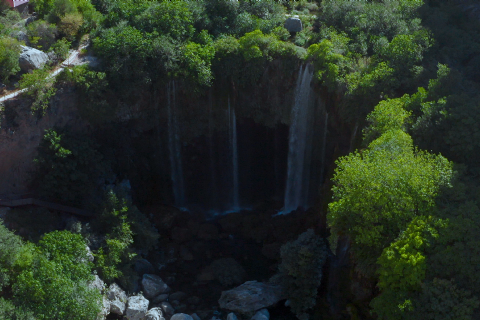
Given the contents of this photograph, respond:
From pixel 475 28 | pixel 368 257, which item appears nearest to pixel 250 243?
pixel 368 257

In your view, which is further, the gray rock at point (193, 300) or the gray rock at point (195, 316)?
the gray rock at point (193, 300)

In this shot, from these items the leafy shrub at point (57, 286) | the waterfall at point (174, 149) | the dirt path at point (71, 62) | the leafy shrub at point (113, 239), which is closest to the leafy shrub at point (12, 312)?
the leafy shrub at point (57, 286)

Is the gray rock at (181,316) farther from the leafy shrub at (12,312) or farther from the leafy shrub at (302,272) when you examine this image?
the leafy shrub at (12,312)

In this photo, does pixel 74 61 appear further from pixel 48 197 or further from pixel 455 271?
pixel 455 271

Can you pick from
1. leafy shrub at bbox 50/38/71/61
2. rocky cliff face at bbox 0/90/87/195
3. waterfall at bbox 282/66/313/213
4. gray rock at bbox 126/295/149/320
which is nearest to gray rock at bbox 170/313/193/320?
gray rock at bbox 126/295/149/320

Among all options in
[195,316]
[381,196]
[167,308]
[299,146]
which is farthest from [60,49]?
[381,196]
